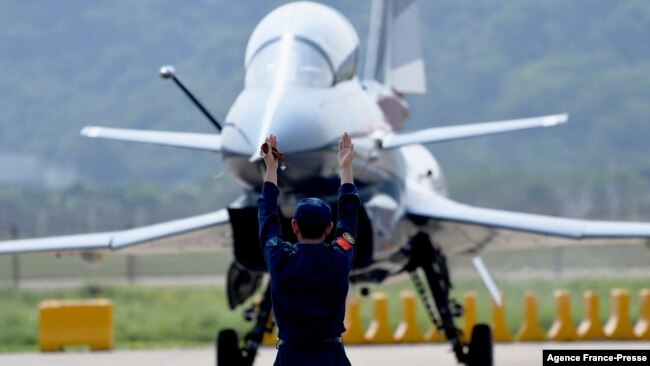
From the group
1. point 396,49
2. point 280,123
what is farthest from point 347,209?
point 396,49

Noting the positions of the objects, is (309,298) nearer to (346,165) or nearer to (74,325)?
(346,165)

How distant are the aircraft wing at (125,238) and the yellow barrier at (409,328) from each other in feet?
24.6

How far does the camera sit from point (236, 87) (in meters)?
85.4

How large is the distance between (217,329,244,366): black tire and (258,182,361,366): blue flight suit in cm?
660

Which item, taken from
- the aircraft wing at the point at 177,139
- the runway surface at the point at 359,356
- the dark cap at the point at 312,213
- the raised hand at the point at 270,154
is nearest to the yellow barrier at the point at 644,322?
the runway surface at the point at 359,356

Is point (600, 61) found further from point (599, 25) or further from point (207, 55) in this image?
point (207, 55)

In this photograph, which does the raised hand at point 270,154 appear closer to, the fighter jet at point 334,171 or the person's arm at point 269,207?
the person's arm at point 269,207

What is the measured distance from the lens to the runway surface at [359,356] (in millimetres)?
16625

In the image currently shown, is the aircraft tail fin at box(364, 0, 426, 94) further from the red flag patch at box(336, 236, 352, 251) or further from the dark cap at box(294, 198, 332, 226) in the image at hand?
the dark cap at box(294, 198, 332, 226)

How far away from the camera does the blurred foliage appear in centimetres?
5538

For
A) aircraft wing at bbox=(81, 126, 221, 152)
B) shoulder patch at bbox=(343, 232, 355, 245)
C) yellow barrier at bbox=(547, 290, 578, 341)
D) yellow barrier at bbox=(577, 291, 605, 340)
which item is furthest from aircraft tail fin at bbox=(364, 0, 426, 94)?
shoulder patch at bbox=(343, 232, 355, 245)

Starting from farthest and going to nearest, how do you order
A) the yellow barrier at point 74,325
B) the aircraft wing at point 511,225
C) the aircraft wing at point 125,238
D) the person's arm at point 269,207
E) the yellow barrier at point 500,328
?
the yellow barrier at point 500,328, the yellow barrier at point 74,325, the aircraft wing at point 125,238, the aircraft wing at point 511,225, the person's arm at point 269,207

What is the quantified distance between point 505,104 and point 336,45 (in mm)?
64160

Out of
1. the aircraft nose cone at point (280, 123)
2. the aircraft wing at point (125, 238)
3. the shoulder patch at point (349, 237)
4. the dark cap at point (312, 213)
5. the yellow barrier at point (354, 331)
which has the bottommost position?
the shoulder patch at point (349, 237)
